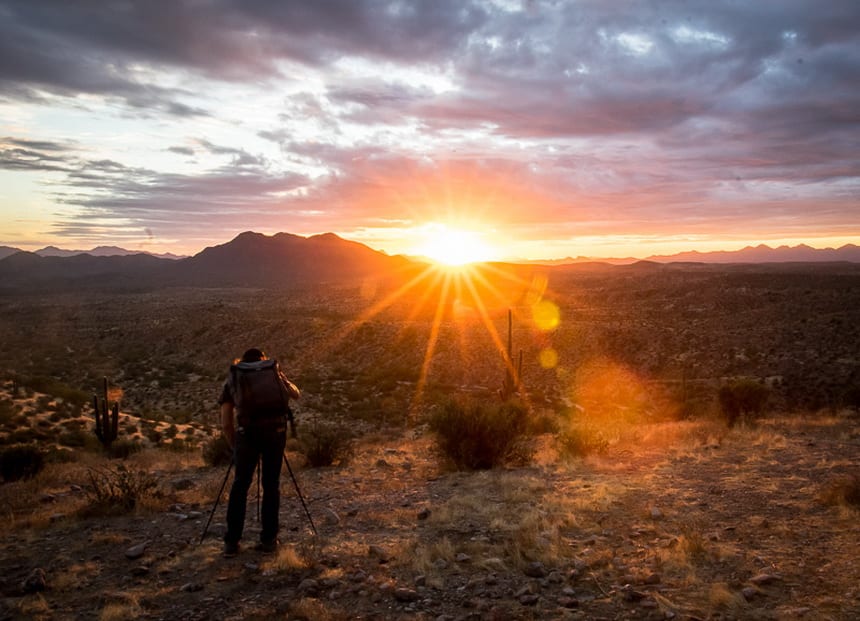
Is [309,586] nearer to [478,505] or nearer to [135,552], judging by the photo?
[135,552]

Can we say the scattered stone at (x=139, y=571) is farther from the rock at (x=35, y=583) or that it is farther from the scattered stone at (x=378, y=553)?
the scattered stone at (x=378, y=553)

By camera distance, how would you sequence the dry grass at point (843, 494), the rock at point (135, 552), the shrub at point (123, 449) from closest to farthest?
the rock at point (135, 552) < the dry grass at point (843, 494) < the shrub at point (123, 449)

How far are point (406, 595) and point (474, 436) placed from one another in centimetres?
625

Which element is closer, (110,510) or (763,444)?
(110,510)

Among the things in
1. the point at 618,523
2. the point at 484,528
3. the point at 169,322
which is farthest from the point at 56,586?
the point at 169,322

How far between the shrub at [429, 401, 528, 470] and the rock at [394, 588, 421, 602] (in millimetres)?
5917

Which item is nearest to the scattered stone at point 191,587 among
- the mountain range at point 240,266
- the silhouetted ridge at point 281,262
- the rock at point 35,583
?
the rock at point 35,583

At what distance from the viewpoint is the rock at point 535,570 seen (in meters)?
5.54

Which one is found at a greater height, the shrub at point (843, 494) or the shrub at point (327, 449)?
the shrub at point (843, 494)

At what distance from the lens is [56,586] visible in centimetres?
558

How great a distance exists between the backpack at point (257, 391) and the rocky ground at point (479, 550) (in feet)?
4.94

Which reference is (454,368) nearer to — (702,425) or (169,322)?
(702,425)

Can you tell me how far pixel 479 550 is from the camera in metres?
6.25

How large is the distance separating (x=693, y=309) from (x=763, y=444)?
38605mm
